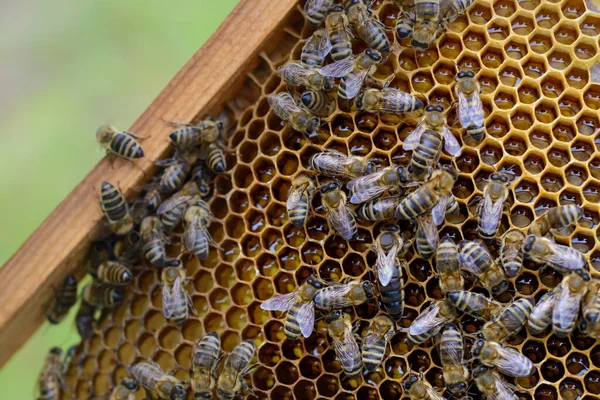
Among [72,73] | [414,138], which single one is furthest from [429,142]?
[72,73]

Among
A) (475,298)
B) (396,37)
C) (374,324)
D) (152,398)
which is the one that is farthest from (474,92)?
(152,398)

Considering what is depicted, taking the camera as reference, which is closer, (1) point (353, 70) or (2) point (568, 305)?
(2) point (568, 305)

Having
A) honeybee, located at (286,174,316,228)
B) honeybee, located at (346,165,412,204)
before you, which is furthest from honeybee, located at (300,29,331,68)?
honeybee, located at (346,165,412,204)

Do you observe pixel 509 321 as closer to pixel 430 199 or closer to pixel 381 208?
pixel 430 199

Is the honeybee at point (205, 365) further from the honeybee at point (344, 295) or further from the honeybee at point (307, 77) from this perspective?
the honeybee at point (307, 77)

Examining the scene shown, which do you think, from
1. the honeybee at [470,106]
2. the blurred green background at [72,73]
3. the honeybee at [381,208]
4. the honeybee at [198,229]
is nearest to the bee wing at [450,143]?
the honeybee at [470,106]

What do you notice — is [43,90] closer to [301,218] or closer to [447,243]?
[301,218]
